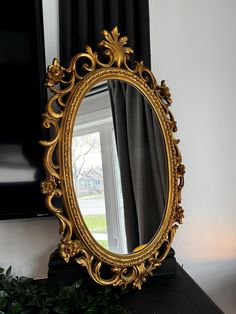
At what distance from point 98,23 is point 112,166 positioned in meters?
0.55

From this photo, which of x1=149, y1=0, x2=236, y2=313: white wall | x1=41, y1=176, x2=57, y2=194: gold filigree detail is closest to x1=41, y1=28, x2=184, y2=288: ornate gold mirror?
x1=41, y1=176, x2=57, y2=194: gold filigree detail

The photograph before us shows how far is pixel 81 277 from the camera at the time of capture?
2.69ft

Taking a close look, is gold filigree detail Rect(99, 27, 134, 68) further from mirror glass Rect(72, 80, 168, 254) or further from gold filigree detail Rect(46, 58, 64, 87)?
gold filigree detail Rect(46, 58, 64, 87)

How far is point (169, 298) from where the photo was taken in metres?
0.75

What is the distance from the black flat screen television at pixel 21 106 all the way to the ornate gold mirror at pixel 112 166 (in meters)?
0.07

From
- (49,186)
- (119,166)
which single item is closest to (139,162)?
(119,166)

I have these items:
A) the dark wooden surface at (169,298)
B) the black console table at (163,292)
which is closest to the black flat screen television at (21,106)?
the black console table at (163,292)

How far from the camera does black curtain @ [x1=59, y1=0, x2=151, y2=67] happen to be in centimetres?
94

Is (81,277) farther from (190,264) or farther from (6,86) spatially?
(6,86)

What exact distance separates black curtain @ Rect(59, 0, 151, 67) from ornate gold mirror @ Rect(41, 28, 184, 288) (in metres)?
0.07

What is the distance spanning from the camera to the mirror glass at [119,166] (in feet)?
2.61

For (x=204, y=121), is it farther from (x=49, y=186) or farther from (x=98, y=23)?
(x=49, y=186)

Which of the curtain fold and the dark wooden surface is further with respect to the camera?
the curtain fold

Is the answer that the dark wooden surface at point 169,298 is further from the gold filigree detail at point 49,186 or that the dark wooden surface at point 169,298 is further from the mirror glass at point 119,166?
the gold filigree detail at point 49,186
